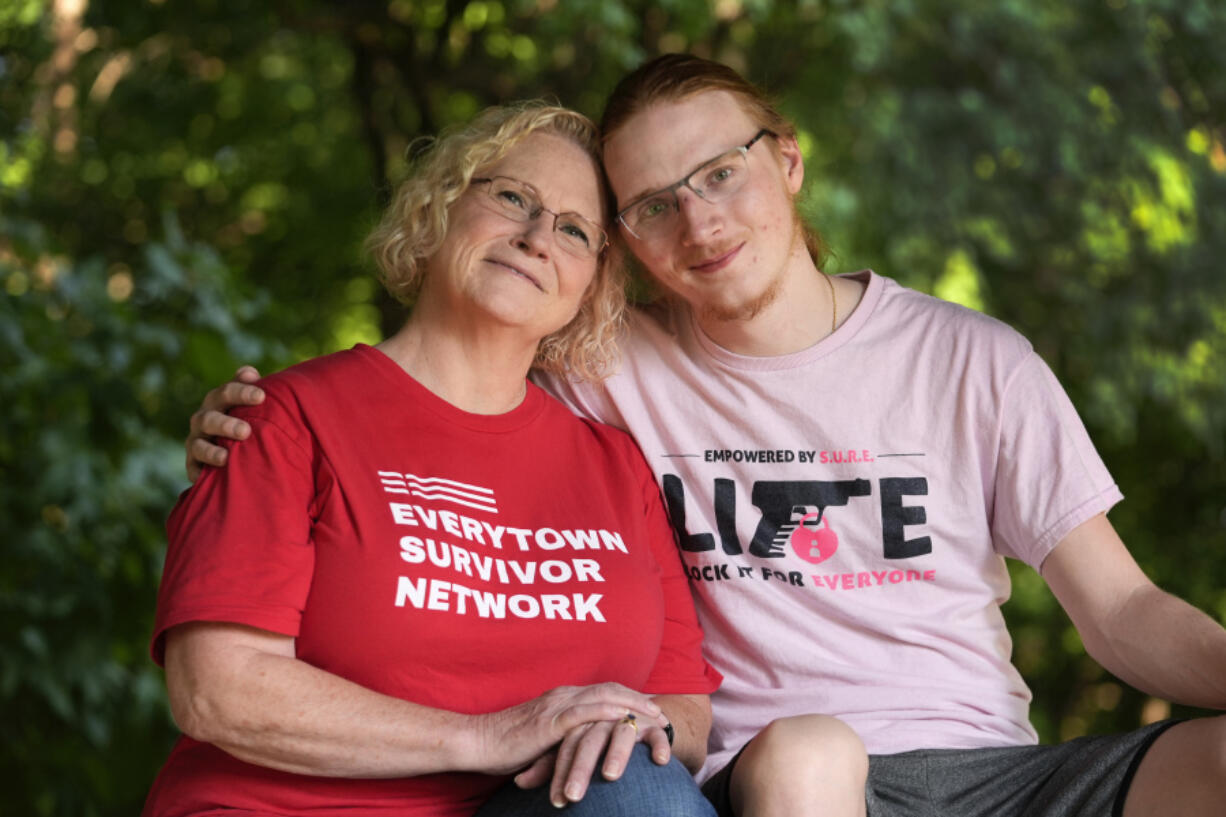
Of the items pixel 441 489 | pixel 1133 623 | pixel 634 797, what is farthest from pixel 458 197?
pixel 1133 623

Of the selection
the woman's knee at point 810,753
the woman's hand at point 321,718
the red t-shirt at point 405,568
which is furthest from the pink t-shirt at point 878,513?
the woman's hand at point 321,718

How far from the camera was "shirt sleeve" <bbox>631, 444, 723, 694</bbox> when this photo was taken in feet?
6.64

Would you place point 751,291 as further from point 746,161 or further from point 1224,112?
point 1224,112

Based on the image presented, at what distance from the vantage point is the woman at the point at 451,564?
64.4 inches

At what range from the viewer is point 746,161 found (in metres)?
2.17

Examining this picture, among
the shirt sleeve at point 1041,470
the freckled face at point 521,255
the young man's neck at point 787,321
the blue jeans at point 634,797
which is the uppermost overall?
the freckled face at point 521,255

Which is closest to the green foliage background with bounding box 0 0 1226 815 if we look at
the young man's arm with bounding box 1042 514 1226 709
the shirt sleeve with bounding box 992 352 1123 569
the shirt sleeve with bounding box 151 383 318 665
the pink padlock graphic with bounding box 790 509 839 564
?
the shirt sleeve with bounding box 151 383 318 665

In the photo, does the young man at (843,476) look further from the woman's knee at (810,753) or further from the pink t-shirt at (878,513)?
the woman's knee at (810,753)

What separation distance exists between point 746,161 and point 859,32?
8.89ft

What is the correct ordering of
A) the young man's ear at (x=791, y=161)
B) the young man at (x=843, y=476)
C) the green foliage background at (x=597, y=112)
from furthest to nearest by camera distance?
the green foliage background at (x=597, y=112), the young man's ear at (x=791, y=161), the young man at (x=843, y=476)

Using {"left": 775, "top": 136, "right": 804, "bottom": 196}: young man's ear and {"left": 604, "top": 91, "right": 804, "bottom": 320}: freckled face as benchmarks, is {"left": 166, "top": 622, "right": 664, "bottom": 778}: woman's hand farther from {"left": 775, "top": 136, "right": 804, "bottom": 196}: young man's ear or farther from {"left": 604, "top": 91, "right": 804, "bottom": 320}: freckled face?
{"left": 775, "top": 136, "right": 804, "bottom": 196}: young man's ear

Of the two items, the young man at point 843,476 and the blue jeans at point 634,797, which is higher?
the young man at point 843,476

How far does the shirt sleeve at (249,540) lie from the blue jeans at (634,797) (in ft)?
1.26

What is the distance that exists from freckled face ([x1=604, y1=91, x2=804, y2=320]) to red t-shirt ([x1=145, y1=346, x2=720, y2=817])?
0.38m
